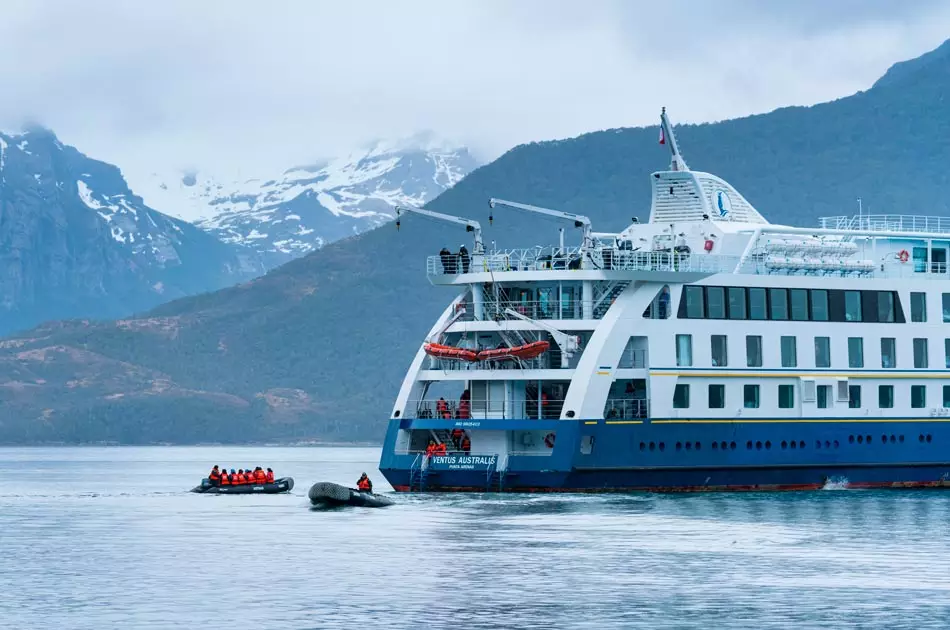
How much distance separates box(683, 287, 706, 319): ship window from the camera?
7044 centimetres

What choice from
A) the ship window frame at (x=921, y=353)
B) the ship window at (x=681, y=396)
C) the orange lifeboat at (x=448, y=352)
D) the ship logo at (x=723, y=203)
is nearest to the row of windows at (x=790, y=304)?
the ship window frame at (x=921, y=353)

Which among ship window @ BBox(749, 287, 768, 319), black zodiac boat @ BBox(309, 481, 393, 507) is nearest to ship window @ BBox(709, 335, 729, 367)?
ship window @ BBox(749, 287, 768, 319)

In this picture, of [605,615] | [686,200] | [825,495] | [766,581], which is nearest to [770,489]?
[825,495]

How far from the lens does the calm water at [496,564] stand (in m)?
42.0

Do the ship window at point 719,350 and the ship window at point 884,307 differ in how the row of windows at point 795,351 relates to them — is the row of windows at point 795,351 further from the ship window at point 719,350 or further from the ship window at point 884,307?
the ship window at point 884,307

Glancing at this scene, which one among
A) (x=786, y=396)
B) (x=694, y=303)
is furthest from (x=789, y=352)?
(x=694, y=303)

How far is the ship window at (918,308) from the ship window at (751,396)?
861 centimetres

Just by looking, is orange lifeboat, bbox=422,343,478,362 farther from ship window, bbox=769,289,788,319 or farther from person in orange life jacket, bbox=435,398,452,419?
ship window, bbox=769,289,788,319

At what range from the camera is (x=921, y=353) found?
76.0 m

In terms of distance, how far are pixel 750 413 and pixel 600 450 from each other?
7.19 metres

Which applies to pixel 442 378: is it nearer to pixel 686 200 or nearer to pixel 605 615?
pixel 686 200

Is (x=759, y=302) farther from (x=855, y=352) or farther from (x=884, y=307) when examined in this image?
(x=884, y=307)

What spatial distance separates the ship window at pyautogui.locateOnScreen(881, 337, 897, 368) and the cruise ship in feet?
0.18

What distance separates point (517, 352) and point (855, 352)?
48.1ft
